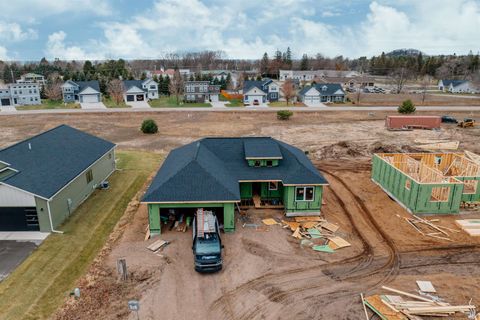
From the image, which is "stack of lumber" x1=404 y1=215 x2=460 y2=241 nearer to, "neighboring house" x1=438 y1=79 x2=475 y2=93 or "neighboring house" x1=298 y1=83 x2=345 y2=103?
"neighboring house" x1=298 y1=83 x2=345 y2=103

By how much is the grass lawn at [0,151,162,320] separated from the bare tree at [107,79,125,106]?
5788 centimetres

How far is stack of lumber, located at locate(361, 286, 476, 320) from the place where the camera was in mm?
15453

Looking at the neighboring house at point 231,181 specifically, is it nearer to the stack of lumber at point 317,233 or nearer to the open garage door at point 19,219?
the stack of lumber at point 317,233

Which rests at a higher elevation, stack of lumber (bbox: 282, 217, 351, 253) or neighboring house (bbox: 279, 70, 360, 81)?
neighboring house (bbox: 279, 70, 360, 81)

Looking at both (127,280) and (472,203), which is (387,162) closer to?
(472,203)

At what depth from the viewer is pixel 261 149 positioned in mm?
27906

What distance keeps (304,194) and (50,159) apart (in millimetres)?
18758

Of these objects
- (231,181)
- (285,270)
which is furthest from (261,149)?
(285,270)

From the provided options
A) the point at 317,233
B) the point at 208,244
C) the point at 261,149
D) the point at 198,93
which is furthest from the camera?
the point at 198,93

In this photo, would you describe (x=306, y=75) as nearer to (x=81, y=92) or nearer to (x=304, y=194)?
(x=81, y=92)

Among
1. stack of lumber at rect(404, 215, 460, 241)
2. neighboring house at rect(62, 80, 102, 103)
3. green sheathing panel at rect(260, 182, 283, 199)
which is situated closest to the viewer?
stack of lumber at rect(404, 215, 460, 241)

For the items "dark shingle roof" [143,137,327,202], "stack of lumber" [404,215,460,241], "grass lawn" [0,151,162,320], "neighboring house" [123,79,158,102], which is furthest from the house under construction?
"neighboring house" [123,79,158,102]

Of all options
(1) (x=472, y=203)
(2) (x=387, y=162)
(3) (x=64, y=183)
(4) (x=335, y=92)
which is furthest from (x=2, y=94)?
(1) (x=472, y=203)

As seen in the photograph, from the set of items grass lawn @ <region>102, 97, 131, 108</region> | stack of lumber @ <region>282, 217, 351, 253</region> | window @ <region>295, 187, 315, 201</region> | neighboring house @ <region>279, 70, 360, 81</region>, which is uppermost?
neighboring house @ <region>279, 70, 360, 81</region>
